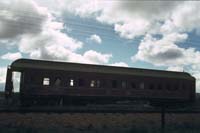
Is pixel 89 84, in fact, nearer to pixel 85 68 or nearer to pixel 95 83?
pixel 95 83

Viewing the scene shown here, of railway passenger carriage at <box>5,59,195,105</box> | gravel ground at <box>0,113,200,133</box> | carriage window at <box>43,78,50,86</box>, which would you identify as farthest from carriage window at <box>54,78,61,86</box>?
gravel ground at <box>0,113,200,133</box>

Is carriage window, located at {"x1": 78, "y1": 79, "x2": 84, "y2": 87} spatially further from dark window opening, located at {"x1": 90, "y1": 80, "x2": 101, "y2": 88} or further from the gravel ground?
the gravel ground

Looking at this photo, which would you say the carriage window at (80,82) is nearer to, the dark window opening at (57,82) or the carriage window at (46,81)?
the dark window opening at (57,82)

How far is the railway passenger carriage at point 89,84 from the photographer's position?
69.4 ft

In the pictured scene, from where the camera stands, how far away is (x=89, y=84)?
23.1 m

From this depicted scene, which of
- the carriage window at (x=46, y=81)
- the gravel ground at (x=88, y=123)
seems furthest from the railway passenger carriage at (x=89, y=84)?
the gravel ground at (x=88, y=123)

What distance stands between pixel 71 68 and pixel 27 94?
4399 mm

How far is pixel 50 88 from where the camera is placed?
21.7 m

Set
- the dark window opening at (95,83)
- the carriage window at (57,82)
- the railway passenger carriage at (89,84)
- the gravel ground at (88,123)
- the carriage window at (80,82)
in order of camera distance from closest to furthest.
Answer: the gravel ground at (88,123)
the railway passenger carriage at (89,84)
the carriage window at (57,82)
the carriage window at (80,82)
the dark window opening at (95,83)

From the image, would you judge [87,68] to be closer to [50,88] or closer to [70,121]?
[50,88]

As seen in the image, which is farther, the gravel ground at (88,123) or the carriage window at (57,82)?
the carriage window at (57,82)

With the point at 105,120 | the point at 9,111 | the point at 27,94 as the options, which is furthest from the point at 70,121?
the point at 27,94

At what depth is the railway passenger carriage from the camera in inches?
832

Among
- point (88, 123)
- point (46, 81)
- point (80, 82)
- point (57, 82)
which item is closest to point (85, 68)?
point (80, 82)
